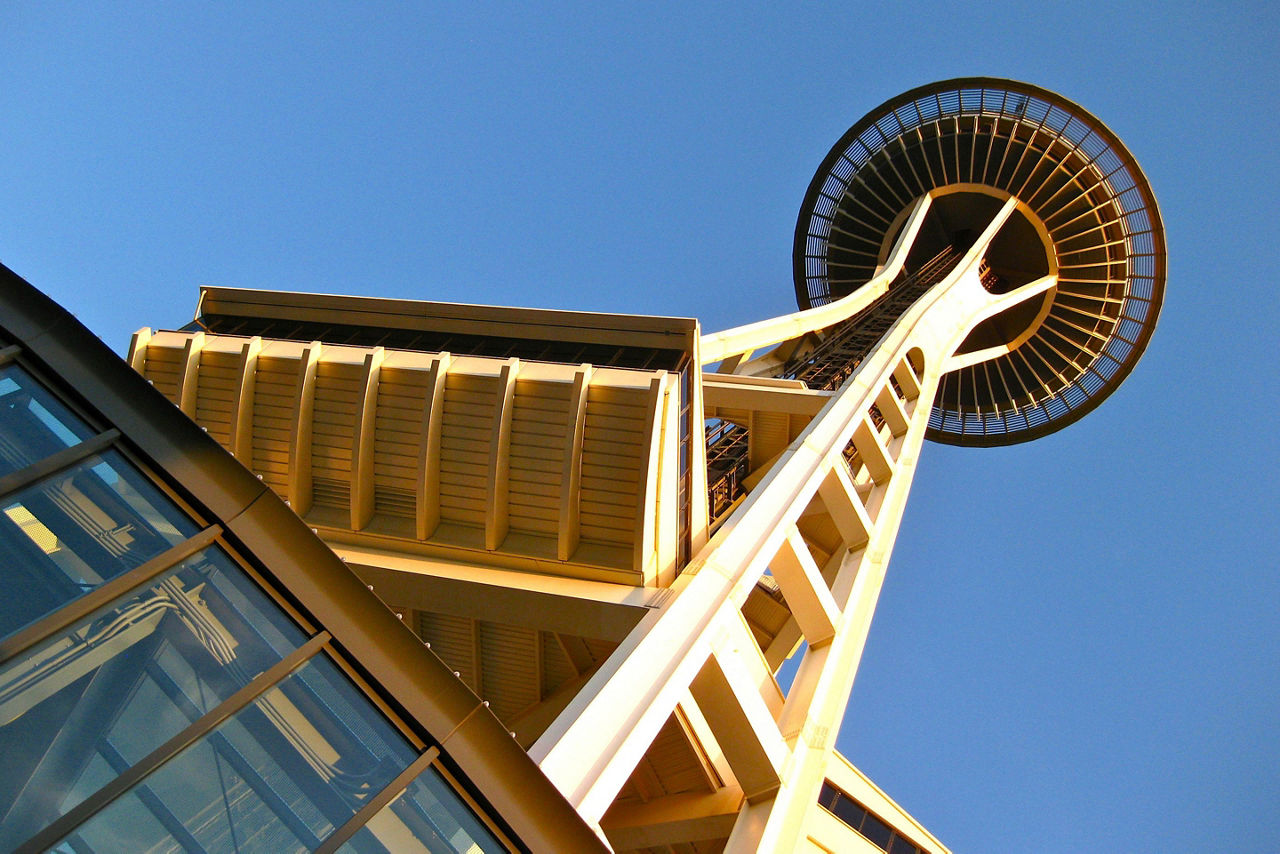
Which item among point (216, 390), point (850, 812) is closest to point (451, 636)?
point (216, 390)

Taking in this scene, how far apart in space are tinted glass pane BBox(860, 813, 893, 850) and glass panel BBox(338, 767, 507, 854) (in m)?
13.9

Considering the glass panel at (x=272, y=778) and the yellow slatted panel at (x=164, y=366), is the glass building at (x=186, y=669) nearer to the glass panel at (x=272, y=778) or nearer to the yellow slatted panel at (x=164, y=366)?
the glass panel at (x=272, y=778)

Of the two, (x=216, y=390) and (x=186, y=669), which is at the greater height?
(x=186, y=669)

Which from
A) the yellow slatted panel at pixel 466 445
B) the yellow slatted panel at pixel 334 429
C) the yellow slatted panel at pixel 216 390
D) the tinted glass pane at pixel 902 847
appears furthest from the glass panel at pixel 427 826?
the tinted glass pane at pixel 902 847

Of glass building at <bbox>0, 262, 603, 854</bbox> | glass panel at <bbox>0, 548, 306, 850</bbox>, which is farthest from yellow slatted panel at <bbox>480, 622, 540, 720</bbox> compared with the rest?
glass panel at <bbox>0, 548, 306, 850</bbox>

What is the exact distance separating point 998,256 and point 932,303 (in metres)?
15.4

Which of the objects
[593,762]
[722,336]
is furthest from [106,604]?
[722,336]

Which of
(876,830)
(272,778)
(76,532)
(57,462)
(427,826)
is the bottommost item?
(876,830)

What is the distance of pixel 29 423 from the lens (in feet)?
19.8

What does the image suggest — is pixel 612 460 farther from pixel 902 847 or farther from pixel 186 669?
pixel 902 847

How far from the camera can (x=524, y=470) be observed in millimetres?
14625

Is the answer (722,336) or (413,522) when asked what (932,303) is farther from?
(413,522)

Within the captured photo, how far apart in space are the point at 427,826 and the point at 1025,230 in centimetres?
4204

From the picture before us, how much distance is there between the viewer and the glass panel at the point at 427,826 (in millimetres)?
5863
